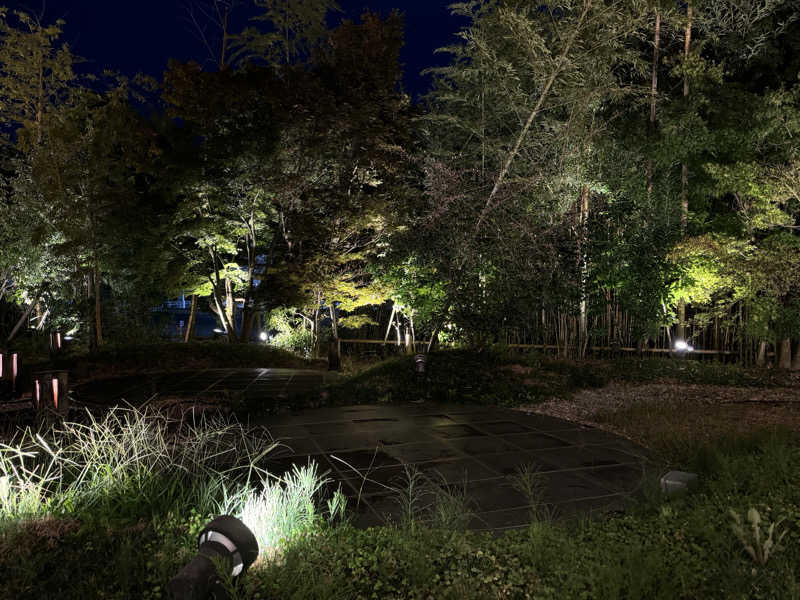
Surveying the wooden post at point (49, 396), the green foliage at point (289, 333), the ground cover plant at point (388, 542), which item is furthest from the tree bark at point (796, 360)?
the wooden post at point (49, 396)

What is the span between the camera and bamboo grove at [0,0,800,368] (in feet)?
28.1

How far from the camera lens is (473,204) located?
325 inches

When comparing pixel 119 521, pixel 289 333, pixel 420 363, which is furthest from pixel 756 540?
pixel 289 333

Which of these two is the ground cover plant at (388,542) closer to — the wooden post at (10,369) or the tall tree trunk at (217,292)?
the wooden post at (10,369)

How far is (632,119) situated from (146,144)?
10.8 m

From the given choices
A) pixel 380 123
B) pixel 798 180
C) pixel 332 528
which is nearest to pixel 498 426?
pixel 332 528

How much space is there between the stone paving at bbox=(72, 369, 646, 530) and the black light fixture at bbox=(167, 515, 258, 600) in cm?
104

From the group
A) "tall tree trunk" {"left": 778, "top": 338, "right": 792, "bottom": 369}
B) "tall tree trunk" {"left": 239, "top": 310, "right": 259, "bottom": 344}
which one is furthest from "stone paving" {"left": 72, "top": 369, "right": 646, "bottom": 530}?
"tall tree trunk" {"left": 778, "top": 338, "right": 792, "bottom": 369}

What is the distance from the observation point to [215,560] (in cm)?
→ 201

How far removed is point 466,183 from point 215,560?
737 centimetres

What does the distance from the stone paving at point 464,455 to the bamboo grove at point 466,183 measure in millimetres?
3344

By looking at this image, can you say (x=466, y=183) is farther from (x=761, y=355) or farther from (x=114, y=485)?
(x=114, y=485)

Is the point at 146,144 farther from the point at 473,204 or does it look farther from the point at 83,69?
the point at 473,204

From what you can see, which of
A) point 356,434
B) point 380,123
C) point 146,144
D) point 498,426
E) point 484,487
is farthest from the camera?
point 146,144
